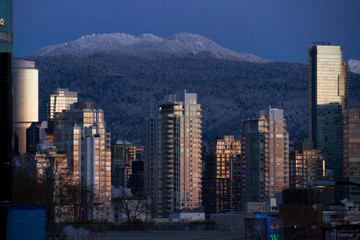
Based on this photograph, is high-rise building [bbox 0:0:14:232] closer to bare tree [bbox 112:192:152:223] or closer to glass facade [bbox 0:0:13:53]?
glass facade [bbox 0:0:13:53]

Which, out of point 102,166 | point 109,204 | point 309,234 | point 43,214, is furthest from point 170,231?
point 102,166

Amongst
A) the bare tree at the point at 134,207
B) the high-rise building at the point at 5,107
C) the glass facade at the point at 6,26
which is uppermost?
the glass facade at the point at 6,26

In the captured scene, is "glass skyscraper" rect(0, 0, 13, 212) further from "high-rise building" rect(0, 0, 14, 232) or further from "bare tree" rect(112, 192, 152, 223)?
"bare tree" rect(112, 192, 152, 223)

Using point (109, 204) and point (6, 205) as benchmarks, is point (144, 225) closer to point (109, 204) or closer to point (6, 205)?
point (6, 205)

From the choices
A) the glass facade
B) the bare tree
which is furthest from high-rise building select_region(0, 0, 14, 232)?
the bare tree

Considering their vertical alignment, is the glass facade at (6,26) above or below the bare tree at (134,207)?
above

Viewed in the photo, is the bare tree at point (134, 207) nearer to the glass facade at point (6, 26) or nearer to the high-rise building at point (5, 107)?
the high-rise building at point (5, 107)

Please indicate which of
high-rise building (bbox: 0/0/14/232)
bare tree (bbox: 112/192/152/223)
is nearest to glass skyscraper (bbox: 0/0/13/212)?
high-rise building (bbox: 0/0/14/232)

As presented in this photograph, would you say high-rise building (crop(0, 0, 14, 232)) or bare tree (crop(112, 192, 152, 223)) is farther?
bare tree (crop(112, 192, 152, 223))

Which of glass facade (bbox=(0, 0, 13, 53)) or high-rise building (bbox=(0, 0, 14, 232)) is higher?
glass facade (bbox=(0, 0, 13, 53))

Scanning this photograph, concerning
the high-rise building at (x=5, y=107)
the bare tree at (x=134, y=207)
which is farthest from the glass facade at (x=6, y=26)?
the bare tree at (x=134, y=207)

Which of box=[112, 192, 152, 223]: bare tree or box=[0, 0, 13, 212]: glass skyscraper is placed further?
box=[112, 192, 152, 223]: bare tree

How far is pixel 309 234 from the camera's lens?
59.9m

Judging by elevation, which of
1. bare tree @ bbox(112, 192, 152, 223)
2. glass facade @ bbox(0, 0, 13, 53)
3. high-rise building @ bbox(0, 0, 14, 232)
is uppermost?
glass facade @ bbox(0, 0, 13, 53)
